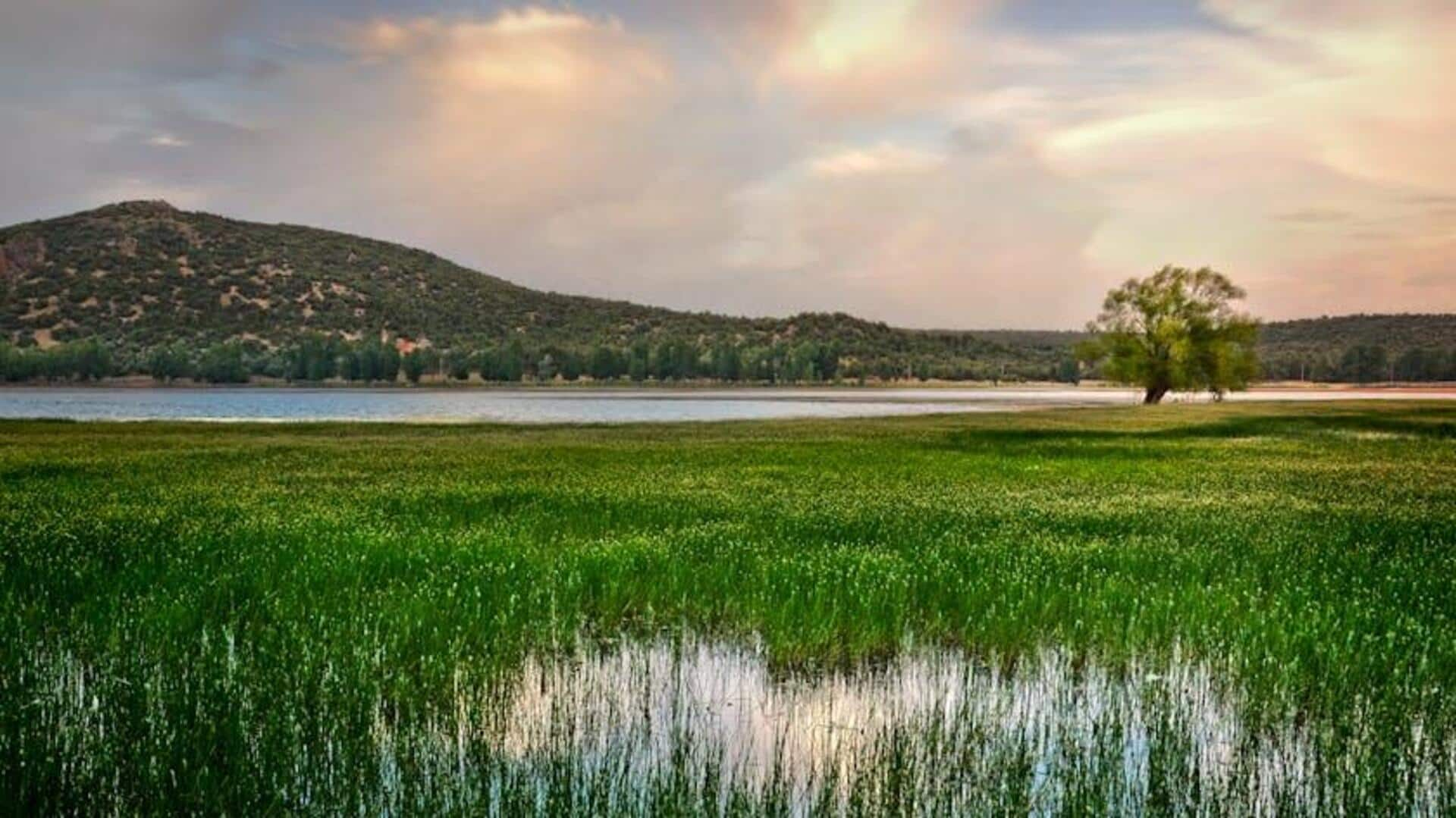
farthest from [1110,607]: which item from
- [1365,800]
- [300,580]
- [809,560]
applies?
[300,580]

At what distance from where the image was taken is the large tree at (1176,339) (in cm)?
9262

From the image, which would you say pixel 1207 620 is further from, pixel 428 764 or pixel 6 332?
pixel 6 332

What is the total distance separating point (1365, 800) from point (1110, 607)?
18.1 feet

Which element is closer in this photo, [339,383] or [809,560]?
[809,560]

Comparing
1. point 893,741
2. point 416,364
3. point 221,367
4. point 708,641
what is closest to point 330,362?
point 416,364

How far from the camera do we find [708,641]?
11.3m

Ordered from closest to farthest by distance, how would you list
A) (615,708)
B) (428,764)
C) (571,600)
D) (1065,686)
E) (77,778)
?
1. (77,778)
2. (428,764)
3. (615,708)
4. (1065,686)
5. (571,600)

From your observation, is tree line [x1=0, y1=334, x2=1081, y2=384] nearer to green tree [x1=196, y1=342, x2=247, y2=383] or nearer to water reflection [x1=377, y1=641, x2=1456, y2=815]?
green tree [x1=196, y1=342, x2=247, y2=383]

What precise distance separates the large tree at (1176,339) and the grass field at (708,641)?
7373 cm

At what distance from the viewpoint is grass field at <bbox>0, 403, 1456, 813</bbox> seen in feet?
22.2

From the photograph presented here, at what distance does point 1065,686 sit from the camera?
955 cm

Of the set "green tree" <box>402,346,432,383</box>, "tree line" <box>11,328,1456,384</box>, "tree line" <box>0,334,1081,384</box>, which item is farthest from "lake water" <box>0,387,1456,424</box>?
"green tree" <box>402,346,432,383</box>

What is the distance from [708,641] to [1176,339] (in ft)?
301

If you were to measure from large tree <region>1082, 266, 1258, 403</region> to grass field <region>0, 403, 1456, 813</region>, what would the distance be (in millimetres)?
73728
